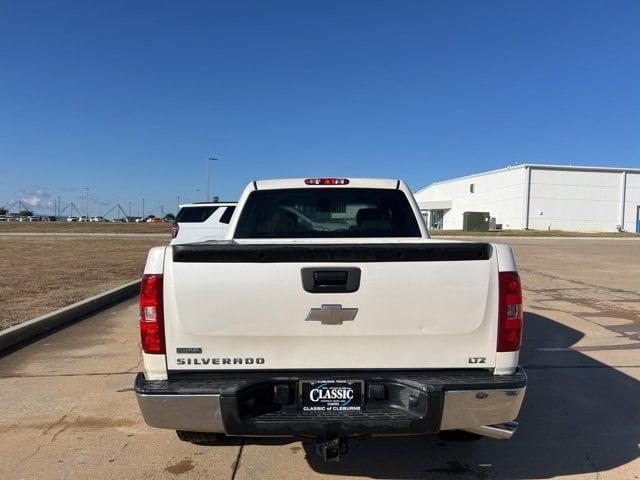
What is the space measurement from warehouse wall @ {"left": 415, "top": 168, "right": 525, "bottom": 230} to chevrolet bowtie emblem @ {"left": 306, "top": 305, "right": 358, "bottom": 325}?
201ft

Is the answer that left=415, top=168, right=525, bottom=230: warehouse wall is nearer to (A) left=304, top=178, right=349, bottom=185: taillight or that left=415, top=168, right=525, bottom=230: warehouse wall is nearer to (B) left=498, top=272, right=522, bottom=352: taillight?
(A) left=304, top=178, right=349, bottom=185: taillight

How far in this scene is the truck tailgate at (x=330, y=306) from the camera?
9.78 feet

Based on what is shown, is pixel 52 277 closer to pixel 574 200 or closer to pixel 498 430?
pixel 498 430

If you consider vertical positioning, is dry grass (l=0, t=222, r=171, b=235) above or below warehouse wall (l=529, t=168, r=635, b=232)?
below

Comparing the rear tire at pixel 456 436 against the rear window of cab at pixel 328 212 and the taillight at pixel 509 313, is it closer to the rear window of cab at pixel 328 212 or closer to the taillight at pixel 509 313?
the taillight at pixel 509 313

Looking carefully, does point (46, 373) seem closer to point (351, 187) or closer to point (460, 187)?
point (351, 187)

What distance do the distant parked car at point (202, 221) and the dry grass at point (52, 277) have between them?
1519 mm

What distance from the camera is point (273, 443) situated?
4.05 meters

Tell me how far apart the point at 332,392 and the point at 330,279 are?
0.62m

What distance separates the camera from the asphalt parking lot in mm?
3650

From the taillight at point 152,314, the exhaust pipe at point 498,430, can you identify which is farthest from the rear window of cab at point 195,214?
the exhaust pipe at point 498,430

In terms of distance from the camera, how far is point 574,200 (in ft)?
201

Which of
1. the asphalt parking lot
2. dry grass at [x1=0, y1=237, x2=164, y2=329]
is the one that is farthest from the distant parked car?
the asphalt parking lot

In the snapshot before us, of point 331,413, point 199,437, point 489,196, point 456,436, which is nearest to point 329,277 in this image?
point 331,413
